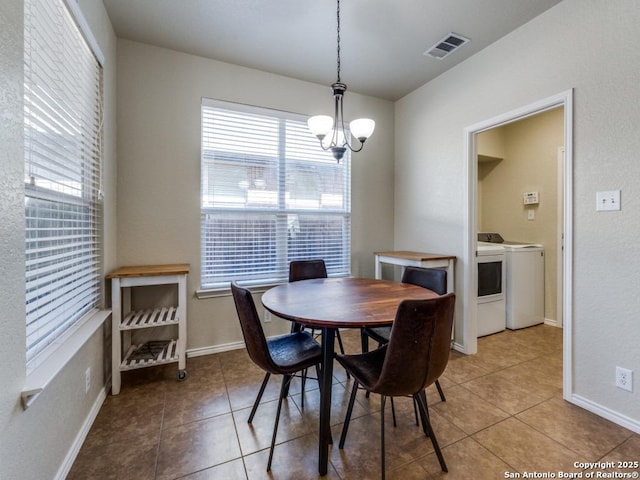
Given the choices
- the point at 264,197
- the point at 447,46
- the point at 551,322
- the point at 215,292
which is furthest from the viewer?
the point at 551,322

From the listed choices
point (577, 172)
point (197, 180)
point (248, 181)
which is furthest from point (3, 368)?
point (577, 172)

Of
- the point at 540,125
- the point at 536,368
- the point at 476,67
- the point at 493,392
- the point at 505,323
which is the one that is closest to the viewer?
the point at 493,392

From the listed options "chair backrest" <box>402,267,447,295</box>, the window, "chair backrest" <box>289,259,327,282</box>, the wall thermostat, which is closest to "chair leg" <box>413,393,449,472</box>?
"chair backrest" <box>402,267,447,295</box>

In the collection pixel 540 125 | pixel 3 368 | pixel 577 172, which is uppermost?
pixel 540 125

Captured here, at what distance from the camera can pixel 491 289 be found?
3.29m

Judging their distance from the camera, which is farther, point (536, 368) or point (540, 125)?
point (540, 125)

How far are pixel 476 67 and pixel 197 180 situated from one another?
2.75m

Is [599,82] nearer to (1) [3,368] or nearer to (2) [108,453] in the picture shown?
(1) [3,368]

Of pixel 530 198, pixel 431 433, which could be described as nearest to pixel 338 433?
pixel 431 433

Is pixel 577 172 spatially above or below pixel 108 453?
above

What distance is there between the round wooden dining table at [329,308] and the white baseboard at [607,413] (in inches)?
49.9

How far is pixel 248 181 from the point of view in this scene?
2963mm

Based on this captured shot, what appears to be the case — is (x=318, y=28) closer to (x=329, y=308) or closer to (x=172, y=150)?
(x=172, y=150)

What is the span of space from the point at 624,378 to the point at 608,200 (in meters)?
1.08
